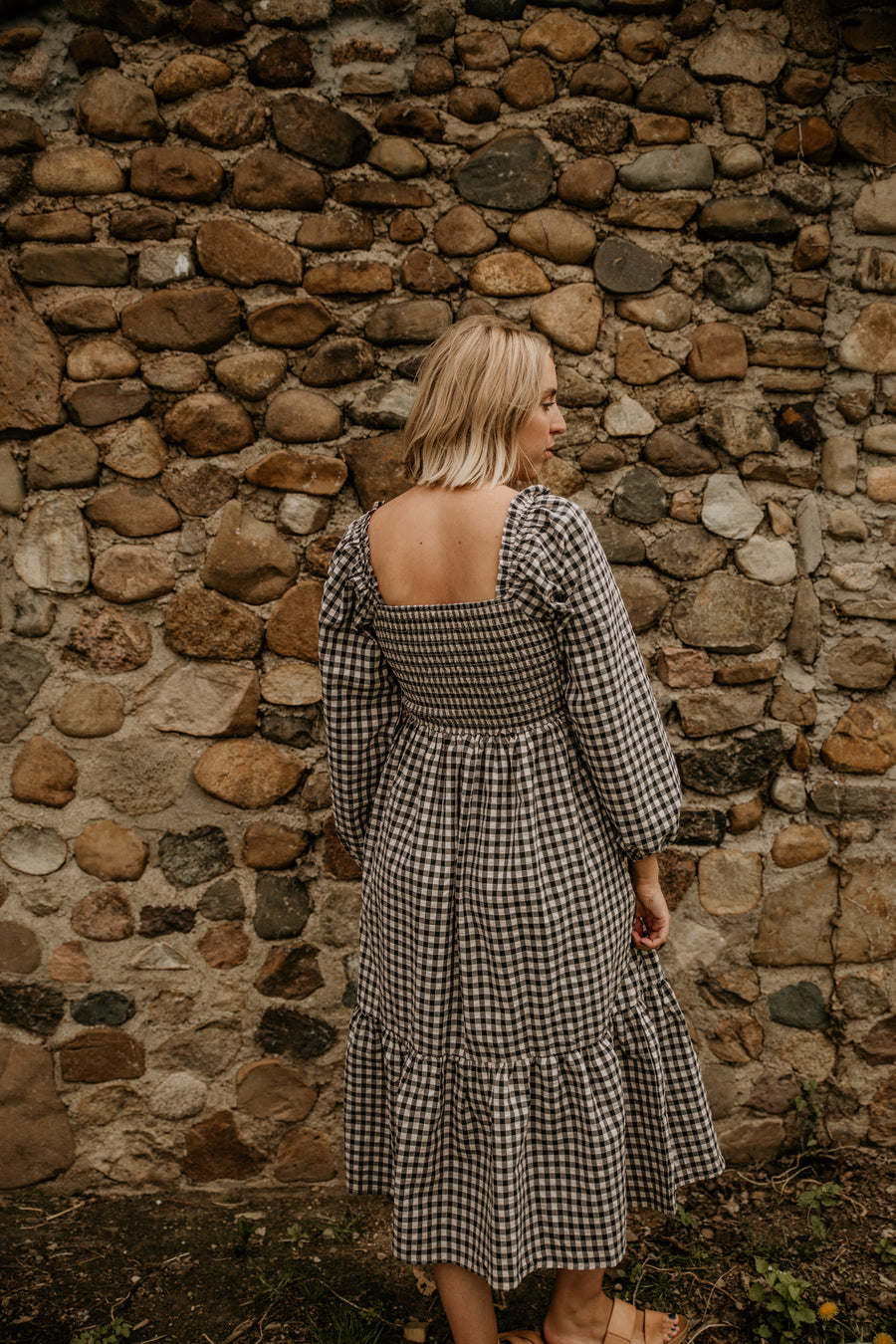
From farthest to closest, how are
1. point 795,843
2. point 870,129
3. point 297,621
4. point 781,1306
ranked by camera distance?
1. point 795,843
2. point 297,621
3. point 870,129
4. point 781,1306

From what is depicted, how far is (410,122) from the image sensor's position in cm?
187

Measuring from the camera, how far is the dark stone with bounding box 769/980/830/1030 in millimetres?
2150

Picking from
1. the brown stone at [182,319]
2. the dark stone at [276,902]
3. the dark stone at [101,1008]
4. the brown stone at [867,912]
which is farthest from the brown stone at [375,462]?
the brown stone at [867,912]

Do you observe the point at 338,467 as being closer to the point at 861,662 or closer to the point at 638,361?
the point at 638,361

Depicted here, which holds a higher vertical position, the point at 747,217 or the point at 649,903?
the point at 747,217

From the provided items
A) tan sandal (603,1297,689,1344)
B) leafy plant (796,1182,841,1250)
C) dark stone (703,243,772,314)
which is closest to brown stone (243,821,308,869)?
tan sandal (603,1297,689,1344)

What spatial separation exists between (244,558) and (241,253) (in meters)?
0.66

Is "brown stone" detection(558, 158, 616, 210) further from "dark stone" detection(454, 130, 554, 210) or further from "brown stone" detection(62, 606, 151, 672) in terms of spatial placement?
"brown stone" detection(62, 606, 151, 672)

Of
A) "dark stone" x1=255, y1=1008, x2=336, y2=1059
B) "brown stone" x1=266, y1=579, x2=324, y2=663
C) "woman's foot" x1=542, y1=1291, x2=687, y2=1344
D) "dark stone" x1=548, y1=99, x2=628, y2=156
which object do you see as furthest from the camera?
"dark stone" x1=255, y1=1008, x2=336, y2=1059

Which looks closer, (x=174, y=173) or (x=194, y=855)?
(x=174, y=173)

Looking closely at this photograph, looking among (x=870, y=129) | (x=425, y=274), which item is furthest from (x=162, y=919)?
(x=870, y=129)

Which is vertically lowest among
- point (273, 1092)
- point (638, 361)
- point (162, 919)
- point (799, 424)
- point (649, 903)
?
point (273, 1092)

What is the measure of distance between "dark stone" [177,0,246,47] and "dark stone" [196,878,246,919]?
1.86 metres

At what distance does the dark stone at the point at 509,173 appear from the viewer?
190cm
